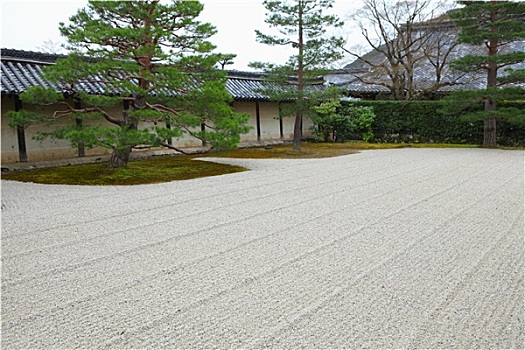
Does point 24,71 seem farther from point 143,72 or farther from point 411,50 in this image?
point 411,50

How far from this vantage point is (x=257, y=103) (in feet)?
45.4

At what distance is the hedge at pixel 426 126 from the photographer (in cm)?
1267

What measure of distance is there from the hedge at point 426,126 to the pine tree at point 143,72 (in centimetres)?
802

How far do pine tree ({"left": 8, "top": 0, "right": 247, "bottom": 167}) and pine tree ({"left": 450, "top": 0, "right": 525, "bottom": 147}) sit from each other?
285 inches

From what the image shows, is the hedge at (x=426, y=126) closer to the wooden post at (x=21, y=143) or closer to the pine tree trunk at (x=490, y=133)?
the pine tree trunk at (x=490, y=133)

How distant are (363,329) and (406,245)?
1474 millimetres

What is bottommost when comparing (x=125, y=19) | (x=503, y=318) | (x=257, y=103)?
(x=503, y=318)

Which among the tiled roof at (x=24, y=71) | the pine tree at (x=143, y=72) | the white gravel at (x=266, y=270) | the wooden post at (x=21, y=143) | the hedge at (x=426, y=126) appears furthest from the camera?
the hedge at (x=426, y=126)

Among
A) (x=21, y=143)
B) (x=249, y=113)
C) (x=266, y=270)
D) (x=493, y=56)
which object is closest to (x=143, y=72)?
(x=21, y=143)

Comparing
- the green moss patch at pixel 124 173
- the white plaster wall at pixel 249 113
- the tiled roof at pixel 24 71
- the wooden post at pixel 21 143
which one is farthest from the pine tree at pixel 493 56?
the wooden post at pixel 21 143

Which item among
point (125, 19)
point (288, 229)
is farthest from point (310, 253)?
point (125, 19)

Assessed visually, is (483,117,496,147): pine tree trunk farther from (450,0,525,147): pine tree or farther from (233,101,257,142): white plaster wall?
(233,101,257,142): white plaster wall

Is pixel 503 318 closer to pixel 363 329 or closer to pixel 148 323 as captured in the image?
pixel 363 329

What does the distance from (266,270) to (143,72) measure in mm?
5115
